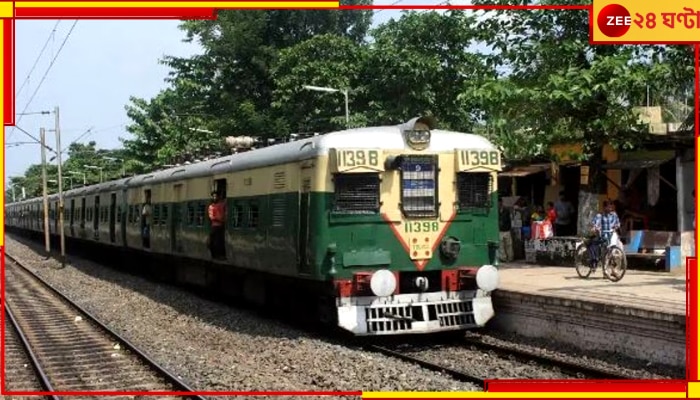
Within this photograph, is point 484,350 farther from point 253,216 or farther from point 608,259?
point 253,216

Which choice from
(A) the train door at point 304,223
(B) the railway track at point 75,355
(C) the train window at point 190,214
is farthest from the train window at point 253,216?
(C) the train window at point 190,214

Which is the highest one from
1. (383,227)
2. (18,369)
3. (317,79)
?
(317,79)

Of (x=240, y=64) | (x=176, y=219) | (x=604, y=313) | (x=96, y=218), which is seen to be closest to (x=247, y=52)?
(x=240, y=64)

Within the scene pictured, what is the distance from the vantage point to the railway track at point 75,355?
9.07 m

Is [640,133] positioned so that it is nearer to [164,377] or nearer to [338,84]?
[164,377]

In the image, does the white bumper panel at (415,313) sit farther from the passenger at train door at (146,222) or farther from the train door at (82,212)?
the train door at (82,212)

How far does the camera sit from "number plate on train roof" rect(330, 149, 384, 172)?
10.6 metres

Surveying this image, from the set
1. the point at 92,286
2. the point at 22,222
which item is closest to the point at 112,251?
the point at 92,286

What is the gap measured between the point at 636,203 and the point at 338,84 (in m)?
11.3

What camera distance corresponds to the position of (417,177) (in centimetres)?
1115

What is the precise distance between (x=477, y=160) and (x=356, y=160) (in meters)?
1.77

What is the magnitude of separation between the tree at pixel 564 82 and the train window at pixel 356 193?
15.4ft

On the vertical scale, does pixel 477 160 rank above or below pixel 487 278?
above

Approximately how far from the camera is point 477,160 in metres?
11.4
